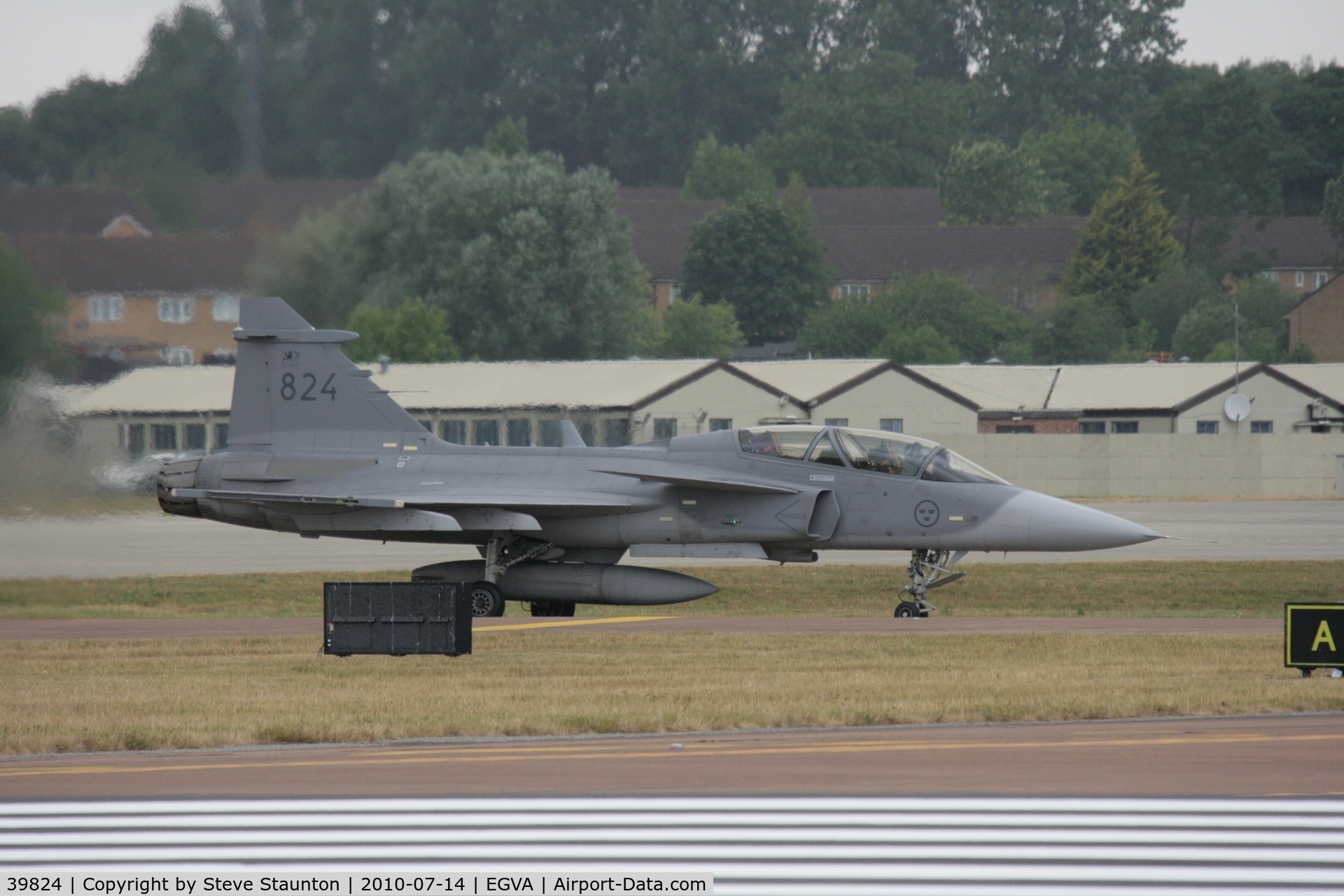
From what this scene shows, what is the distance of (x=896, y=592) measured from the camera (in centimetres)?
2645

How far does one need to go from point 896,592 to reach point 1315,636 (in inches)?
458

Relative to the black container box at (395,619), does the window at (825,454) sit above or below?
above

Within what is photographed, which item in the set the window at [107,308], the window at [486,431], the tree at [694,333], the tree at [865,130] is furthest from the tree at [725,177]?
the window at [107,308]

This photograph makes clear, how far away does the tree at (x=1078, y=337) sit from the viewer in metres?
83.7

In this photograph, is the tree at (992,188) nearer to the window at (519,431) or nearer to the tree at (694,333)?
the tree at (694,333)

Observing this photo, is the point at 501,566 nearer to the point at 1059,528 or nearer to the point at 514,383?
the point at 1059,528

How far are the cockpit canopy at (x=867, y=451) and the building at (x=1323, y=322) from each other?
204 ft

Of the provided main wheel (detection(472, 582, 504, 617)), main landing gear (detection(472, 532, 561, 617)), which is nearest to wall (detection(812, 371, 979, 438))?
main landing gear (detection(472, 532, 561, 617))

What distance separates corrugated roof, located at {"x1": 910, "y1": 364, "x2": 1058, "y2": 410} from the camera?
200ft

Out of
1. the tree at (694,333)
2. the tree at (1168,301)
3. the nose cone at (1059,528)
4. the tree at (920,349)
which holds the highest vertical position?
the tree at (1168,301)

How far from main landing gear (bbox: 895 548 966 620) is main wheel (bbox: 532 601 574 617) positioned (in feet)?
15.0

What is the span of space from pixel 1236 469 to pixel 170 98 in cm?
3307

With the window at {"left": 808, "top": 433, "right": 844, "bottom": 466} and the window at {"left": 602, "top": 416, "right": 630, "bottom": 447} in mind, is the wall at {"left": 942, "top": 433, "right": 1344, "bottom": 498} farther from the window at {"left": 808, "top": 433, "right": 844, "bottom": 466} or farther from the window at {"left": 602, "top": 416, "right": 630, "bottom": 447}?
the window at {"left": 808, "top": 433, "right": 844, "bottom": 466}

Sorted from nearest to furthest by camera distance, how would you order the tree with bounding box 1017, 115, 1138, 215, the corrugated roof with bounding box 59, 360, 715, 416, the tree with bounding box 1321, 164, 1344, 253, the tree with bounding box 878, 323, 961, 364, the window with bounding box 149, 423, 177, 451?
the window with bounding box 149, 423, 177, 451, the corrugated roof with bounding box 59, 360, 715, 416, the tree with bounding box 878, 323, 961, 364, the tree with bounding box 1321, 164, 1344, 253, the tree with bounding box 1017, 115, 1138, 215
